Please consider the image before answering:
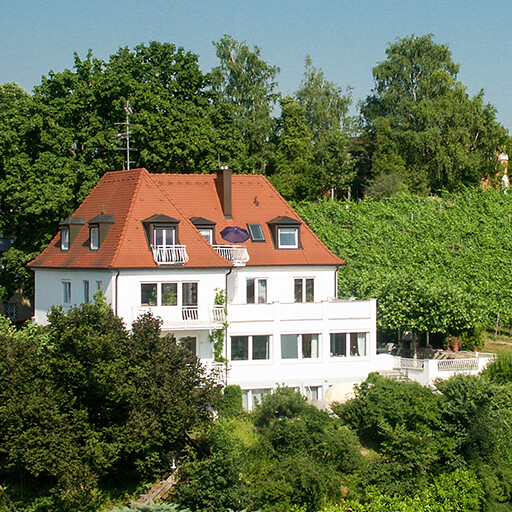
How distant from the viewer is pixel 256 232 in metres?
39.6

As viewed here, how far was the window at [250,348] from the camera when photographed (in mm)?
36125

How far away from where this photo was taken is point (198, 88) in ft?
166

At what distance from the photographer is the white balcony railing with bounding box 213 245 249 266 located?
3697 cm

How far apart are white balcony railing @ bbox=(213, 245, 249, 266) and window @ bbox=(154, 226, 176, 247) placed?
2684mm

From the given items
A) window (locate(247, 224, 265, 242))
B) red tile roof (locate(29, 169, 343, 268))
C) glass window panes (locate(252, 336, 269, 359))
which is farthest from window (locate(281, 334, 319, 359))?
window (locate(247, 224, 265, 242))

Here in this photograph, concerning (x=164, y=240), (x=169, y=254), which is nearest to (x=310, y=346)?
(x=169, y=254)

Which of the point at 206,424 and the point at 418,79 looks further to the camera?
the point at 418,79

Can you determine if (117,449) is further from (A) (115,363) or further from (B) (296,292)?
(B) (296,292)

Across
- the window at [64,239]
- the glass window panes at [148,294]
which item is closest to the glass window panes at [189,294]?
the glass window panes at [148,294]

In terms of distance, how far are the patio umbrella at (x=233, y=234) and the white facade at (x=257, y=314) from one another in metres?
1.26

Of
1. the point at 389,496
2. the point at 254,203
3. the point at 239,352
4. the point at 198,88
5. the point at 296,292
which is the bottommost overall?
the point at 389,496

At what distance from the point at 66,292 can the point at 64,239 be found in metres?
2.64

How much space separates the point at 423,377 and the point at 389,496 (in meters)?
9.08

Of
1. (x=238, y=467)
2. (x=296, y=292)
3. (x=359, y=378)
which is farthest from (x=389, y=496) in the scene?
(x=296, y=292)
